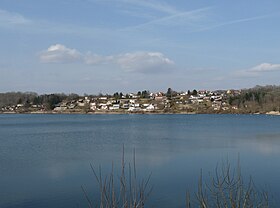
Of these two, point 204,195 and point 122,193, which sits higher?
point 122,193

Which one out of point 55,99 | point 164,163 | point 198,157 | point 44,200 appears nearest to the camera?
point 44,200

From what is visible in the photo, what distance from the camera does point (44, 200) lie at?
10.3 metres

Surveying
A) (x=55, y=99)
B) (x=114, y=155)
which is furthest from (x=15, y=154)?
(x=55, y=99)

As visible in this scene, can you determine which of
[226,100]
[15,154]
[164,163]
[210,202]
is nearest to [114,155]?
[164,163]

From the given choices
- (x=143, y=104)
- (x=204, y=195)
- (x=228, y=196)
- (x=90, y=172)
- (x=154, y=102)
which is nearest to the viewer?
(x=204, y=195)

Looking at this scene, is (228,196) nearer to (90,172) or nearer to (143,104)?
(90,172)

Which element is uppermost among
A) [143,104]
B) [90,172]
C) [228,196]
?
[143,104]

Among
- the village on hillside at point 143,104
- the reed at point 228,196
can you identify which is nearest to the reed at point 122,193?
the reed at point 228,196

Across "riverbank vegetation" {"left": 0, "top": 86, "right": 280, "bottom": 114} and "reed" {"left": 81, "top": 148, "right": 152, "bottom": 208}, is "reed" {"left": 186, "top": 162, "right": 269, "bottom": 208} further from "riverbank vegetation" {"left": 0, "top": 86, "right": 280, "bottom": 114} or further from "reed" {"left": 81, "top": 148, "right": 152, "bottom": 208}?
"riverbank vegetation" {"left": 0, "top": 86, "right": 280, "bottom": 114}

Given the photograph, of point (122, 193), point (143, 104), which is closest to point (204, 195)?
point (122, 193)

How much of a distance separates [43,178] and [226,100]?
302 feet

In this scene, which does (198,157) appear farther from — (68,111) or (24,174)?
(68,111)

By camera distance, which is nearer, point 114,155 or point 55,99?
point 114,155

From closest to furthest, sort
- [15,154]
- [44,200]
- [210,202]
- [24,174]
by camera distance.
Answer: [210,202] < [44,200] < [24,174] < [15,154]
